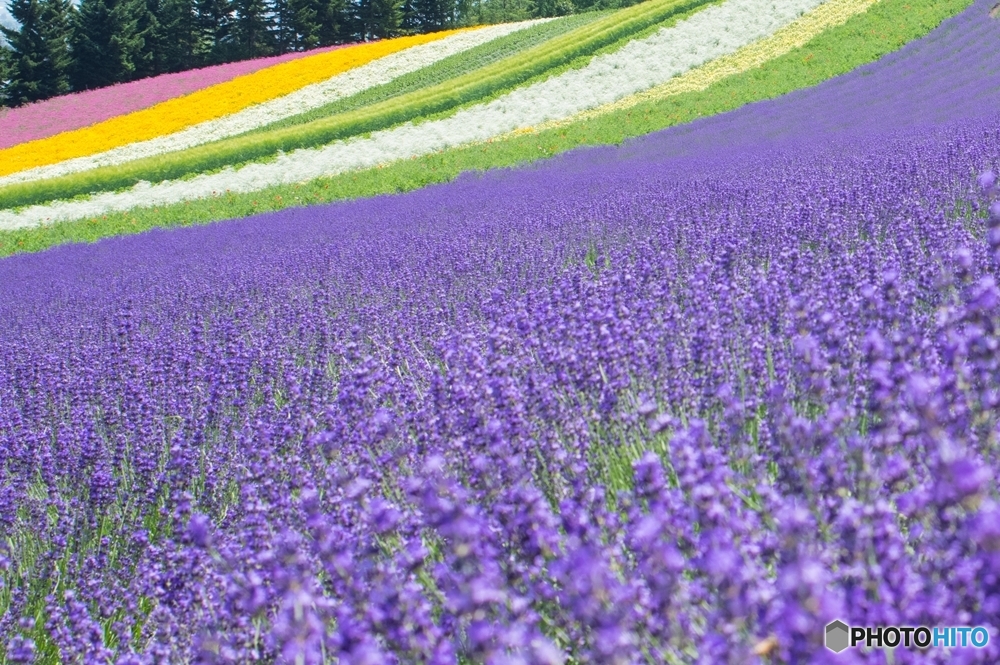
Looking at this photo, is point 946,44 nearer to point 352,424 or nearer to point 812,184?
point 812,184

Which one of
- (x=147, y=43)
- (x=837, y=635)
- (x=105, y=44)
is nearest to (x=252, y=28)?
(x=147, y=43)

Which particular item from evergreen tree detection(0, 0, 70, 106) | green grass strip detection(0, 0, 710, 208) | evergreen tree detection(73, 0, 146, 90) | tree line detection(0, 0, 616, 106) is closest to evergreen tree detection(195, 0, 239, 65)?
tree line detection(0, 0, 616, 106)

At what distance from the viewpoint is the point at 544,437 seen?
7.60 ft

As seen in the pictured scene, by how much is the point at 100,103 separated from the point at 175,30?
30.4 ft

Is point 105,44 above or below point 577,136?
above

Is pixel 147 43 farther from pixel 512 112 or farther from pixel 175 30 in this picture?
pixel 512 112

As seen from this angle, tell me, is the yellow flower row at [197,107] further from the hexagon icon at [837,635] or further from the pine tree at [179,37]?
the hexagon icon at [837,635]

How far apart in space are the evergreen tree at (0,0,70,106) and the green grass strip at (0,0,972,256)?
22.2 meters

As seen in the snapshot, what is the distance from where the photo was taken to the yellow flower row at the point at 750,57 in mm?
17469

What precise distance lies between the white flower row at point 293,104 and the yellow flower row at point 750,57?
9.42 metres

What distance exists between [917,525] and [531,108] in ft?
57.2

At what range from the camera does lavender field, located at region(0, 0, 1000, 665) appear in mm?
1261

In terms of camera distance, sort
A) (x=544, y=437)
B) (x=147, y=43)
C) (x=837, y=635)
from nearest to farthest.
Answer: (x=837, y=635) < (x=544, y=437) < (x=147, y=43)

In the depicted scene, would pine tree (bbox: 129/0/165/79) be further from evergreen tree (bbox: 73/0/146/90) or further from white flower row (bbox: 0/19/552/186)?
white flower row (bbox: 0/19/552/186)
